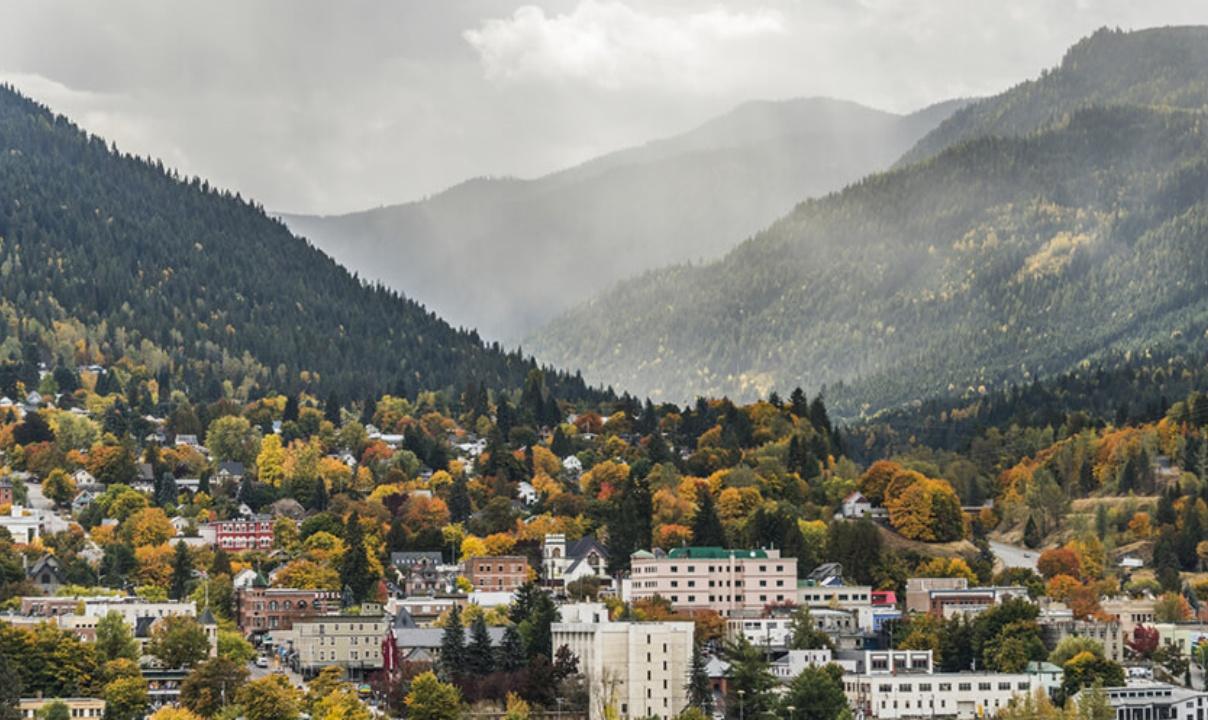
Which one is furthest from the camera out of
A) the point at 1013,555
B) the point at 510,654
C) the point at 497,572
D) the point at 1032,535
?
the point at 1032,535

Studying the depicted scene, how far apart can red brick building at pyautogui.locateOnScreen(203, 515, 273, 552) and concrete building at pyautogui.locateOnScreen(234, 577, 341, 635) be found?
15399 mm

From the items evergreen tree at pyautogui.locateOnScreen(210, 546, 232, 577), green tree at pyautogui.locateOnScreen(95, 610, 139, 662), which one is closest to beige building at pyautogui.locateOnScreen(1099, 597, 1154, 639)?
evergreen tree at pyautogui.locateOnScreen(210, 546, 232, 577)

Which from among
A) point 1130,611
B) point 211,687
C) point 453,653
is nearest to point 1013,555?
point 1130,611

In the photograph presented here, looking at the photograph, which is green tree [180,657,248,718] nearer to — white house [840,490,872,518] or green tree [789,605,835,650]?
green tree [789,605,835,650]

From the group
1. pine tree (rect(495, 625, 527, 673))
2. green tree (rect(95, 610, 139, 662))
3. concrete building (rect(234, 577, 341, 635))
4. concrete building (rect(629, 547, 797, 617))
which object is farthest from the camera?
concrete building (rect(234, 577, 341, 635))

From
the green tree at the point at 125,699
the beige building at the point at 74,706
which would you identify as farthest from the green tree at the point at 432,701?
the beige building at the point at 74,706

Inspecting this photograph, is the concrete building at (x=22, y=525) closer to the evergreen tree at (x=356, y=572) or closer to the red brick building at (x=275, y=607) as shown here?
the red brick building at (x=275, y=607)

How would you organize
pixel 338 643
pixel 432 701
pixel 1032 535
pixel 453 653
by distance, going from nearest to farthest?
pixel 432 701
pixel 453 653
pixel 338 643
pixel 1032 535

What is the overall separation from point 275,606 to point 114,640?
19464 millimetres

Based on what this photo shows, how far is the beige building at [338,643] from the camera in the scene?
131000mm

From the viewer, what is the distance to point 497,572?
15112cm

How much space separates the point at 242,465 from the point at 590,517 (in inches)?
1242

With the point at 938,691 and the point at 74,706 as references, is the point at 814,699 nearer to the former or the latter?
the point at 938,691

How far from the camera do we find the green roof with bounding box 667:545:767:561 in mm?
141250
